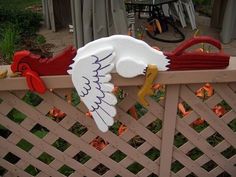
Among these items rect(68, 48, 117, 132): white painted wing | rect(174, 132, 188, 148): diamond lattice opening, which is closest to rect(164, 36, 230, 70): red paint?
rect(68, 48, 117, 132): white painted wing

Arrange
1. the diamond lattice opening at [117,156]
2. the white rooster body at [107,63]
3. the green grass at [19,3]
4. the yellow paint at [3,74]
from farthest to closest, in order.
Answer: the green grass at [19,3], the diamond lattice opening at [117,156], the yellow paint at [3,74], the white rooster body at [107,63]

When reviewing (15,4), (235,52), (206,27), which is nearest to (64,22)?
(15,4)

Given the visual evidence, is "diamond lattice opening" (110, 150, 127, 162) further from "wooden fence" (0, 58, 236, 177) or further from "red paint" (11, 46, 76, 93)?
"red paint" (11, 46, 76, 93)

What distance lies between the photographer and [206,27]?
218 inches

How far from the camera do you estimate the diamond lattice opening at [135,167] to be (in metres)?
1.86

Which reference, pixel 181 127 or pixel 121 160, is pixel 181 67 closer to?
pixel 181 127

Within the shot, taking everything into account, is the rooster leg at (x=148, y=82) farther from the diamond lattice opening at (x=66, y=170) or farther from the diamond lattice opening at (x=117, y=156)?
the diamond lattice opening at (x=66, y=170)

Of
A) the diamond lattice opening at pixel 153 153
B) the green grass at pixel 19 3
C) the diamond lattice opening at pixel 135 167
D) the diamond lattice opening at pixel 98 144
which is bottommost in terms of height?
the green grass at pixel 19 3

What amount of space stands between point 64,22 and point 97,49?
472cm

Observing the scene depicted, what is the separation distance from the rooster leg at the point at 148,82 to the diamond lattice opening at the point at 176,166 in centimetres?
61

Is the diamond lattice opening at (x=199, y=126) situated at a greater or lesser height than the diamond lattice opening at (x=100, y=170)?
greater

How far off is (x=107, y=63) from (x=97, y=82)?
93 millimetres

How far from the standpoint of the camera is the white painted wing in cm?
127

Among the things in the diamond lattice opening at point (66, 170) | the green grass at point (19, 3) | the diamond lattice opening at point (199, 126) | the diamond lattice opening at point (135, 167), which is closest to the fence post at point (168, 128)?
the diamond lattice opening at point (135, 167)
